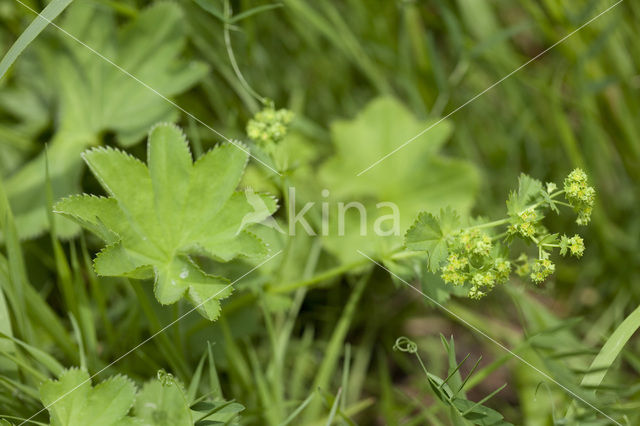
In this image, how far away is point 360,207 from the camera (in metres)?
2.11

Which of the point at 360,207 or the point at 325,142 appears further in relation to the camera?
the point at 325,142

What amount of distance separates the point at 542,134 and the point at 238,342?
1495 mm

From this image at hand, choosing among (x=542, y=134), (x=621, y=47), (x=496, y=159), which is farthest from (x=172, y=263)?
(x=621, y=47)

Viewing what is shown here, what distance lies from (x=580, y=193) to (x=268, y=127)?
747mm

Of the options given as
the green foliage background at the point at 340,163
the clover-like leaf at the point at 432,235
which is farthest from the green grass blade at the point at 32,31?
the clover-like leaf at the point at 432,235

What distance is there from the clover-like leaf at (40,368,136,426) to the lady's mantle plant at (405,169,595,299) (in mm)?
735

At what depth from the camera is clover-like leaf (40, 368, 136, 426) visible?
1.26m

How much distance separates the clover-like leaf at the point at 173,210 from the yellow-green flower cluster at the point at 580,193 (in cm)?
65

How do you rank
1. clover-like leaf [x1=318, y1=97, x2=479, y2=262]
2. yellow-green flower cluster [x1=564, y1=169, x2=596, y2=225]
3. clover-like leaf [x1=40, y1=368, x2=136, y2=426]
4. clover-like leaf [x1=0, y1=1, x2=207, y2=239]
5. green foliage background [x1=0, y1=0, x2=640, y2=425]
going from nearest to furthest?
yellow-green flower cluster [x1=564, y1=169, x2=596, y2=225]
clover-like leaf [x1=40, y1=368, x2=136, y2=426]
green foliage background [x1=0, y1=0, x2=640, y2=425]
clover-like leaf [x1=0, y1=1, x2=207, y2=239]
clover-like leaf [x1=318, y1=97, x2=479, y2=262]

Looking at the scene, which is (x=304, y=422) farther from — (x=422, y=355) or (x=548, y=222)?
(x=548, y=222)

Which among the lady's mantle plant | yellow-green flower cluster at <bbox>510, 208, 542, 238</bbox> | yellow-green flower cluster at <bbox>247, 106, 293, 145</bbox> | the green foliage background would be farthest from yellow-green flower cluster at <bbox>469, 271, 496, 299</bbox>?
yellow-green flower cluster at <bbox>247, 106, 293, 145</bbox>

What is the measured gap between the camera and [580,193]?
1148 mm

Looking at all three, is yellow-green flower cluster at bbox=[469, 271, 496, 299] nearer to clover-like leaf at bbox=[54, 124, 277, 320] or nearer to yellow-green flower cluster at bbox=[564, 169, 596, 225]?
yellow-green flower cluster at bbox=[564, 169, 596, 225]

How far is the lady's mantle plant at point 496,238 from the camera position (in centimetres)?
116
